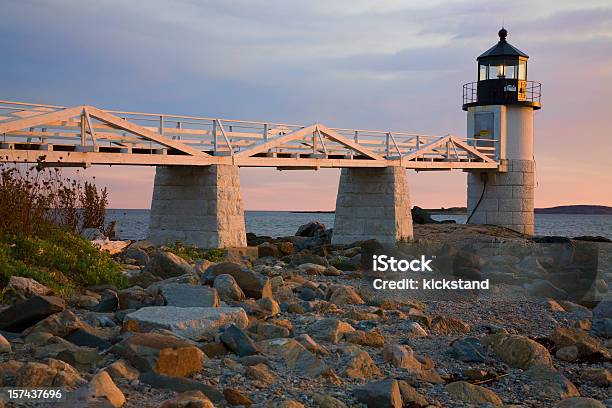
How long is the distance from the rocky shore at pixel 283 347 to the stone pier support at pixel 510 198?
59.7 feet

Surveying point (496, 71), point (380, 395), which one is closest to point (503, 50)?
point (496, 71)

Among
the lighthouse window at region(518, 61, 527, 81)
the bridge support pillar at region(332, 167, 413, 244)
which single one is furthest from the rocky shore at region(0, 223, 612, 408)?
the lighthouse window at region(518, 61, 527, 81)

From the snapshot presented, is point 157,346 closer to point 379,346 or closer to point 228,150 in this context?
point 379,346

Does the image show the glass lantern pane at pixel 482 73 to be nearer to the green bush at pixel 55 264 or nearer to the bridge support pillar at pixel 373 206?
the bridge support pillar at pixel 373 206

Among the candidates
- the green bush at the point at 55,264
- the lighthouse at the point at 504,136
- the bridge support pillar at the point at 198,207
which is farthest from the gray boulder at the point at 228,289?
the lighthouse at the point at 504,136

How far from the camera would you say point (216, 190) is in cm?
1694

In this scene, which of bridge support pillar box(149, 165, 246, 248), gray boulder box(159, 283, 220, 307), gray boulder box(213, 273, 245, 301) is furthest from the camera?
bridge support pillar box(149, 165, 246, 248)

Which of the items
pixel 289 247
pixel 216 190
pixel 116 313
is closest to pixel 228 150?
pixel 216 190

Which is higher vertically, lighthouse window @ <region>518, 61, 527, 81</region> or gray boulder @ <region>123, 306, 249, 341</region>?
lighthouse window @ <region>518, 61, 527, 81</region>

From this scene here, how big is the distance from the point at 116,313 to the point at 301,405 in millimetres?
3272

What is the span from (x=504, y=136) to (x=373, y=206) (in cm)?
999

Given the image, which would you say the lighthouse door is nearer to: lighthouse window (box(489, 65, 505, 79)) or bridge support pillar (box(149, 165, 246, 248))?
lighthouse window (box(489, 65, 505, 79))

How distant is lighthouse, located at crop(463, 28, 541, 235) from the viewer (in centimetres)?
2973

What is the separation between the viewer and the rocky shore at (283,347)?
19.3 ft
